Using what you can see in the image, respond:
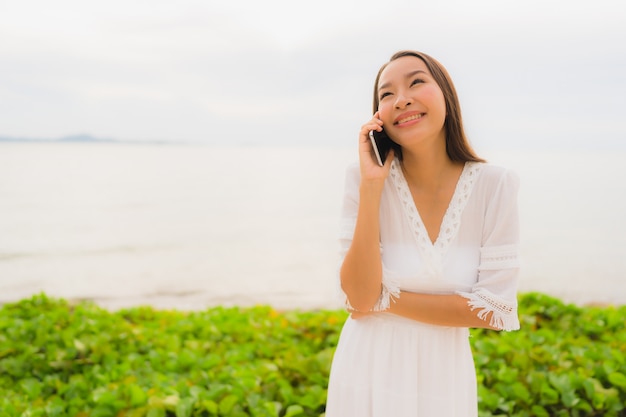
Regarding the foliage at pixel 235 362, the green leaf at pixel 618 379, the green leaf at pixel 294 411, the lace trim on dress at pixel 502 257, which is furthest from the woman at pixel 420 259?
the green leaf at pixel 618 379

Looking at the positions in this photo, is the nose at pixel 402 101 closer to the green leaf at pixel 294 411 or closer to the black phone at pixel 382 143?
the black phone at pixel 382 143

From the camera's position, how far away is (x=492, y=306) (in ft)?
6.56

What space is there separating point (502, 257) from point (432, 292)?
27cm

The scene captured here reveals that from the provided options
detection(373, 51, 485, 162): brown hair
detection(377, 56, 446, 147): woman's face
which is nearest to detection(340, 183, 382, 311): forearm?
detection(377, 56, 446, 147): woman's face

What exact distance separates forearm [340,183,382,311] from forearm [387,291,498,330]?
0.11 meters

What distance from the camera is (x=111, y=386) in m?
3.73

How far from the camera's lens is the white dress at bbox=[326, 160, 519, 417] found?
2039 millimetres

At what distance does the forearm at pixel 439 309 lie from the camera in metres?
2.01

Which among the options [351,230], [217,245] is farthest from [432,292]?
[217,245]

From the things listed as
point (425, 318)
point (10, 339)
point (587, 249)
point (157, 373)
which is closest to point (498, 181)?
point (425, 318)

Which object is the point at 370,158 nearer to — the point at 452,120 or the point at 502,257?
the point at 452,120

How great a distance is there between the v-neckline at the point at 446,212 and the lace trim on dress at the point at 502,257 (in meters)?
0.15

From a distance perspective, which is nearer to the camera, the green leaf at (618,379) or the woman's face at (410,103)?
the woman's face at (410,103)

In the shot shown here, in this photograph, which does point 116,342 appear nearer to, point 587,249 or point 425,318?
point 425,318
